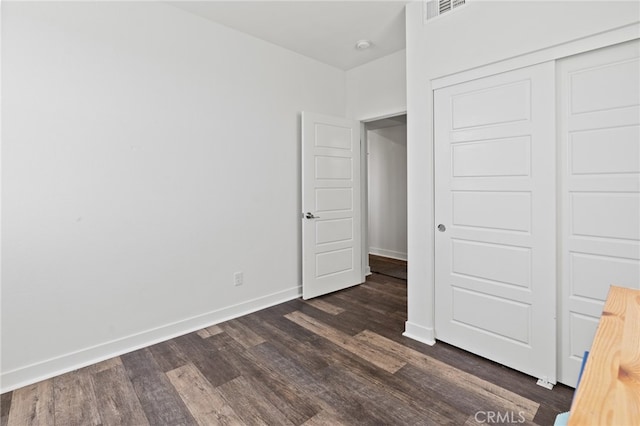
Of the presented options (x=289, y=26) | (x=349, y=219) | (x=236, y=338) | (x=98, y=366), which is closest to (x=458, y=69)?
(x=289, y=26)

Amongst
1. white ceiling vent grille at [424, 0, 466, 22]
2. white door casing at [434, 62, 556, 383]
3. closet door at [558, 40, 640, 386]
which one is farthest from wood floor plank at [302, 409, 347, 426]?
white ceiling vent grille at [424, 0, 466, 22]

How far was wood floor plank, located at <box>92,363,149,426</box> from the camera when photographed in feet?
5.66

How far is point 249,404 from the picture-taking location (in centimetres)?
183

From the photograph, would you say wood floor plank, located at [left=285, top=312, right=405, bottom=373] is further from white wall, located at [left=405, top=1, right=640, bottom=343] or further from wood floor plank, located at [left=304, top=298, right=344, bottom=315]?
white wall, located at [left=405, top=1, right=640, bottom=343]

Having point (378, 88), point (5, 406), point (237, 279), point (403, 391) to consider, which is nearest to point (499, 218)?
point (403, 391)

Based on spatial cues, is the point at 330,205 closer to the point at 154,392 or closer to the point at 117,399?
the point at 154,392

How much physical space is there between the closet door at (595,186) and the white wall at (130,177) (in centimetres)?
251

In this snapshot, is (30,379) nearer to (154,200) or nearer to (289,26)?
(154,200)

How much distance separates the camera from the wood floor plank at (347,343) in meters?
2.21

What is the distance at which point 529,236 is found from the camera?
6.77 ft

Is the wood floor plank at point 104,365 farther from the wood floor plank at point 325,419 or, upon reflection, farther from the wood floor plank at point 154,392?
the wood floor plank at point 325,419

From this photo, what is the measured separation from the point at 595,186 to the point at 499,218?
1.79ft

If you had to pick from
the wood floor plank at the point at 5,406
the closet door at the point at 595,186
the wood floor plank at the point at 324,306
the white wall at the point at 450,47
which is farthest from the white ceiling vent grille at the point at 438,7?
the wood floor plank at the point at 5,406
